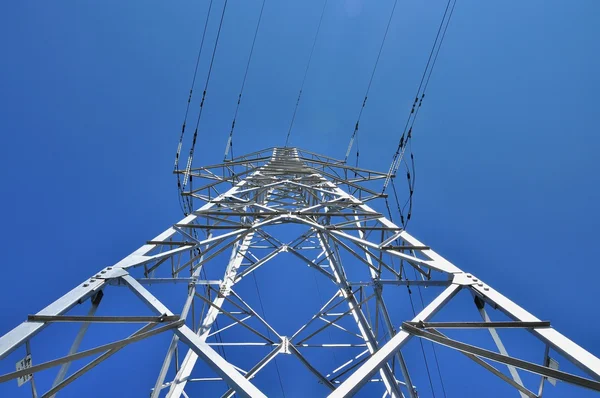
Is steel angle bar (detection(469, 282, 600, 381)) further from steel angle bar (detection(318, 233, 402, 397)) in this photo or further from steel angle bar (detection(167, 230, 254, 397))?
steel angle bar (detection(167, 230, 254, 397))

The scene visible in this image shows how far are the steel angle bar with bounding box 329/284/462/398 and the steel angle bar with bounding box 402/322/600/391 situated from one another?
6.5 inches

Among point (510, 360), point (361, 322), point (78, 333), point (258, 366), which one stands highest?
point (361, 322)

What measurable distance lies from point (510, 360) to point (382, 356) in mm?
1233

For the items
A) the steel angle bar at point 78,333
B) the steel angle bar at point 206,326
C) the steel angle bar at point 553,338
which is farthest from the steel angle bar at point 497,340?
the steel angle bar at point 78,333

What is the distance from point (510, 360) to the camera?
3.46 m

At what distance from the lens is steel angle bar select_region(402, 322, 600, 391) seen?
9.77 feet

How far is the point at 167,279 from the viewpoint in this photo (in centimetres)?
602

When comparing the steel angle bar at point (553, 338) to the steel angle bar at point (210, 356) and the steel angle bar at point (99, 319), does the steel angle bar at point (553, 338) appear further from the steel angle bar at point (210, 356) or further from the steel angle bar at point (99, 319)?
the steel angle bar at point (99, 319)

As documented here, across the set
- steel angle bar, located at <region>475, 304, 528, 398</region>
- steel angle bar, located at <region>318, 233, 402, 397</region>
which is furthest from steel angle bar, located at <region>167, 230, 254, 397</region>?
steel angle bar, located at <region>475, 304, 528, 398</region>

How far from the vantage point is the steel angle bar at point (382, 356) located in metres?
3.29

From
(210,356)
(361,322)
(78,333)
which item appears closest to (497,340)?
(210,356)

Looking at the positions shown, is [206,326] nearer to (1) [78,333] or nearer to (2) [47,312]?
(1) [78,333]

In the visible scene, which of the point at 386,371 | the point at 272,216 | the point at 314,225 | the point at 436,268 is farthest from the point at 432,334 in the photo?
the point at 272,216

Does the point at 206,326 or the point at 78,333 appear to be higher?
the point at 206,326
